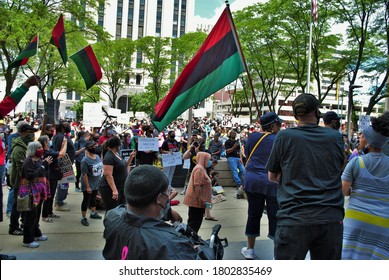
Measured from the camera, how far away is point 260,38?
26.2 m

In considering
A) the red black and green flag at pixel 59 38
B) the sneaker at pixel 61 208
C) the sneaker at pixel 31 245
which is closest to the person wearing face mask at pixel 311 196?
the sneaker at pixel 31 245

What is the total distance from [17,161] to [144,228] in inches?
174

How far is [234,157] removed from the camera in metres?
11.2

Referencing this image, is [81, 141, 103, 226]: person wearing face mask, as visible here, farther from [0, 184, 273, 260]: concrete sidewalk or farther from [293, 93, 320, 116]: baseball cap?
[293, 93, 320, 116]: baseball cap

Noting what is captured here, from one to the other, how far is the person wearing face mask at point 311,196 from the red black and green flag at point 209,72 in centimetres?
211

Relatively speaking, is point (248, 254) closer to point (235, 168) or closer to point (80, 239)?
point (80, 239)

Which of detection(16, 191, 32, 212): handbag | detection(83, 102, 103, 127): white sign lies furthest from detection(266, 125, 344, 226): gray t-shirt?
detection(83, 102, 103, 127): white sign

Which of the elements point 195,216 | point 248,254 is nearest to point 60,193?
point 195,216

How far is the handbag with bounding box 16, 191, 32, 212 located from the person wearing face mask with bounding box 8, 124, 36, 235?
32 cm

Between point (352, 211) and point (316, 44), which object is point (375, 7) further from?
point (352, 211)

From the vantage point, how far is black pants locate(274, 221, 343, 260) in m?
2.85

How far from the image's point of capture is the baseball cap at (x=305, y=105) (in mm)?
3070

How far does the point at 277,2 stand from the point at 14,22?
1448 centimetres

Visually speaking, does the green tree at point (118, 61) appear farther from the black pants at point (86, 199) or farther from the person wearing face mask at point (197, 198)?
the person wearing face mask at point (197, 198)
